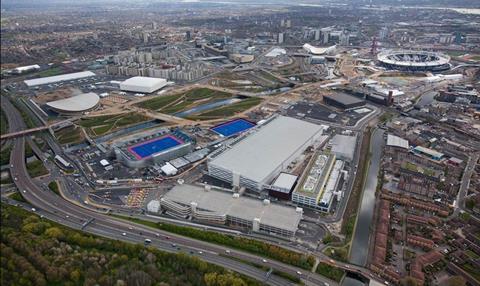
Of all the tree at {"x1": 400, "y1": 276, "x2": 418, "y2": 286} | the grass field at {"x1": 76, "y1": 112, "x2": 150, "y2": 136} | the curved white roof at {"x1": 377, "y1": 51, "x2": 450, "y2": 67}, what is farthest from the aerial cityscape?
the curved white roof at {"x1": 377, "y1": 51, "x2": 450, "y2": 67}

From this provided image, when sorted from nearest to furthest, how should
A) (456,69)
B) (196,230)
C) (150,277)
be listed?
(150,277) < (196,230) < (456,69)

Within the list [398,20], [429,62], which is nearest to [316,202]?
[429,62]

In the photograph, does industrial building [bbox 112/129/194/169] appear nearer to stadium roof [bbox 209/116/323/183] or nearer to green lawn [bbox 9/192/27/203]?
stadium roof [bbox 209/116/323/183]

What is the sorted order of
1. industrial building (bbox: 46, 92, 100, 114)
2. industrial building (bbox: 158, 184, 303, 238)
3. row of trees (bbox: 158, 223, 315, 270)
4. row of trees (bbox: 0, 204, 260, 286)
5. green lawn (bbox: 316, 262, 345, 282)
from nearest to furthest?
row of trees (bbox: 0, 204, 260, 286)
green lawn (bbox: 316, 262, 345, 282)
row of trees (bbox: 158, 223, 315, 270)
industrial building (bbox: 158, 184, 303, 238)
industrial building (bbox: 46, 92, 100, 114)

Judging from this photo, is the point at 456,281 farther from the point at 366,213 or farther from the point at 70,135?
the point at 70,135

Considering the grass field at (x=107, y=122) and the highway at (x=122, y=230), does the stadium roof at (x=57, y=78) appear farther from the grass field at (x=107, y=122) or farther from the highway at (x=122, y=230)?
the highway at (x=122, y=230)

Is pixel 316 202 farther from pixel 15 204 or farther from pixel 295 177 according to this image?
pixel 15 204
